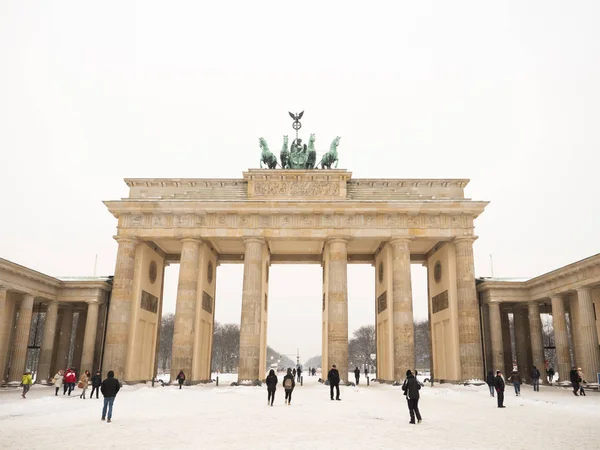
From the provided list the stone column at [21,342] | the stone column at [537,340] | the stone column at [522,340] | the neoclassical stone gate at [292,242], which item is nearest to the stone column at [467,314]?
the neoclassical stone gate at [292,242]

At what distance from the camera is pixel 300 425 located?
1412 cm

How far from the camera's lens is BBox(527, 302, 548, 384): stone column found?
3688cm

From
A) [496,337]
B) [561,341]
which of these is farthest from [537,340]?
[561,341]

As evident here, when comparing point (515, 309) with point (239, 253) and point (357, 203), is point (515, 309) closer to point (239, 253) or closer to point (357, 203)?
point (357, 203)

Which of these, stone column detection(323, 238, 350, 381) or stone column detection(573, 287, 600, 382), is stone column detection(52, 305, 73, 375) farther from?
stone column detection(573, 287, 600, 382)

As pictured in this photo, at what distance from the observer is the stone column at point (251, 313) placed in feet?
113

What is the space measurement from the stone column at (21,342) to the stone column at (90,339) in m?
3.94

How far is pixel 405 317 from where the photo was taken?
35.2 metres

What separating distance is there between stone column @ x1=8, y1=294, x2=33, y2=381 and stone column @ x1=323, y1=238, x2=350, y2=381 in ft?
69.2

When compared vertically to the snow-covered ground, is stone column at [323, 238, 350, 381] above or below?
above

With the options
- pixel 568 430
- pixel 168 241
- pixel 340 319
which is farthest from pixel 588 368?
pixel 168 241

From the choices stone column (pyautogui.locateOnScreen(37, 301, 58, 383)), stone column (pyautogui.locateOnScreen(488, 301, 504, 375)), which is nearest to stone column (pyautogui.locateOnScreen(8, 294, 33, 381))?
stone column (pyautogui.locateOnScreen(37, 301, 58, 383))

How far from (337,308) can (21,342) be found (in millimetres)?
22317

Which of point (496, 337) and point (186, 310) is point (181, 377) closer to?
point (186, 310)
